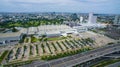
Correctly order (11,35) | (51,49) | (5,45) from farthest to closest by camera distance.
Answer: (11,35) → (5,45) → (51,49)

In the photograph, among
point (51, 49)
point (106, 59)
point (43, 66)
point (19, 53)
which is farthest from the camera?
point (51, 49)

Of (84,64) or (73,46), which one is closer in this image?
(84,64)

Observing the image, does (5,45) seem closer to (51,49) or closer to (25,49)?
(25,49)

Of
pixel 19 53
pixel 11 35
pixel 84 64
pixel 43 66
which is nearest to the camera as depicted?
pixel 43 66

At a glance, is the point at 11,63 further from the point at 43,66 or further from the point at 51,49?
the point at 51,49

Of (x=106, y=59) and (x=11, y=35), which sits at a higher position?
(x=11, y=35)

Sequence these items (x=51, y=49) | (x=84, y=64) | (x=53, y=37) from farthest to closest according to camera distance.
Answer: (x=53, y=37), (x=51, y=49), (x=84, y=64)

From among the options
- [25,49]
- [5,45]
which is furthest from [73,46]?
[5,45]

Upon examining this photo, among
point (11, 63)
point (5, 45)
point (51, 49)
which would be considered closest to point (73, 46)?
point (51, 49)

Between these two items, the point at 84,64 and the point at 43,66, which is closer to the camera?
the point at 43,66
